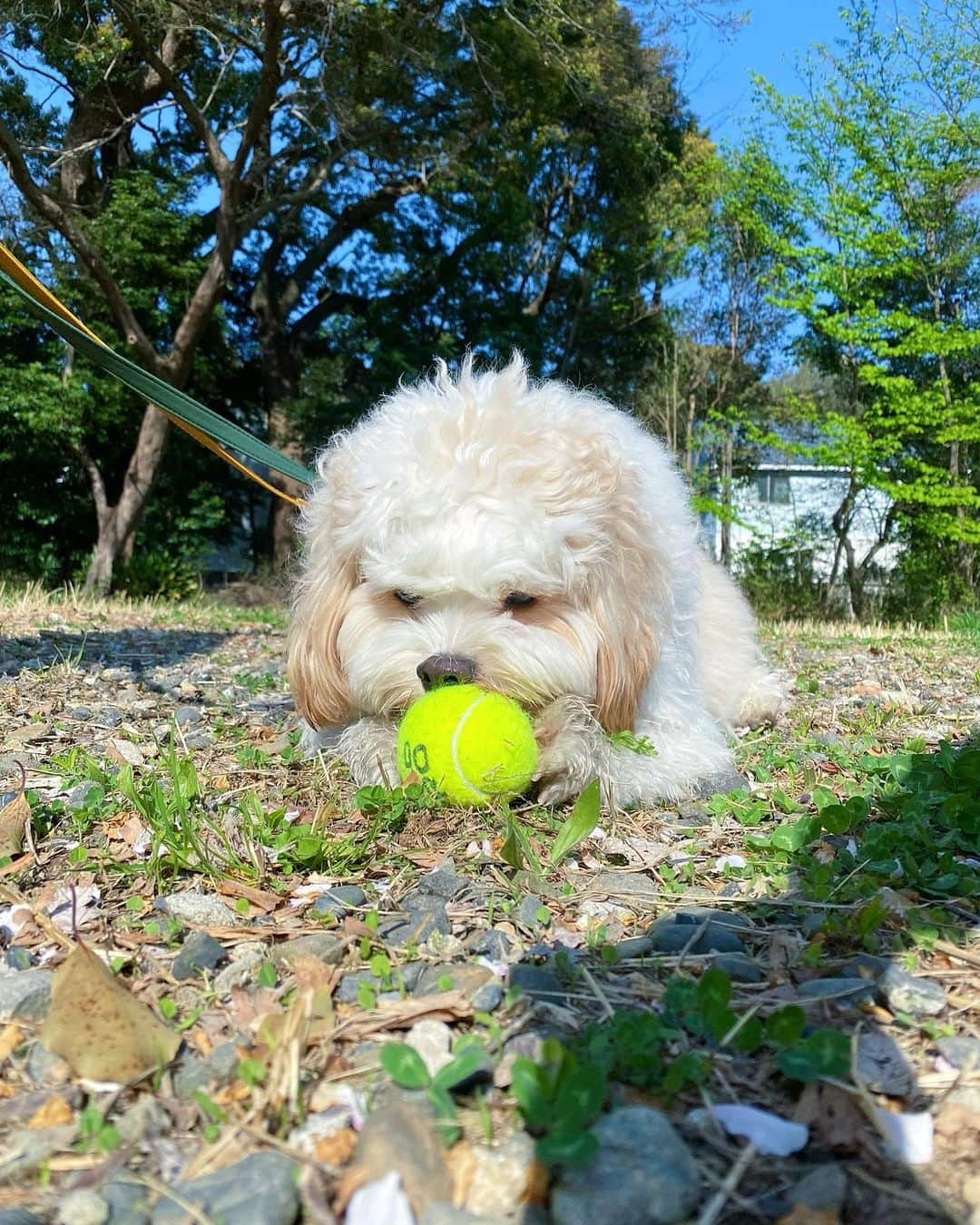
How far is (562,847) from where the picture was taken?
2379mm

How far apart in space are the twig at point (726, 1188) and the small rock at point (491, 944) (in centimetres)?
65

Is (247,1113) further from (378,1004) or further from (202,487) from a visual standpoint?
(202,487)

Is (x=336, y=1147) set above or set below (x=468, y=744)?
below

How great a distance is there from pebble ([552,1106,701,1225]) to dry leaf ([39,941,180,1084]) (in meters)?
0.68

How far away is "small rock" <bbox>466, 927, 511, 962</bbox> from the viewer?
1.81 m

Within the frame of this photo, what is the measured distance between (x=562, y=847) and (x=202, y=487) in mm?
19316

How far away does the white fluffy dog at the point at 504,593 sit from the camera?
2826 millimetres

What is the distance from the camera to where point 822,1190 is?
3.77 ft

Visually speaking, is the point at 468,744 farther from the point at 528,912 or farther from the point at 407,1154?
the point at 407,1154

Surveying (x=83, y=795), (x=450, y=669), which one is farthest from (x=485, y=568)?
(x=83, y=795)

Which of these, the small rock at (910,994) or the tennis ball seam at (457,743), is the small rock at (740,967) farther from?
the tennis ball seam at (457,743)

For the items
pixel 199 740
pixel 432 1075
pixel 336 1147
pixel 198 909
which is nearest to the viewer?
pixel 336 1147

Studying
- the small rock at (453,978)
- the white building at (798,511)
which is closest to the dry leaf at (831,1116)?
the small rock at (453,978)

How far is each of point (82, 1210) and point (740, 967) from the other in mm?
1149
